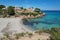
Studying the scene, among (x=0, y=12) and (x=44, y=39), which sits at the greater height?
(x=44, y=39)

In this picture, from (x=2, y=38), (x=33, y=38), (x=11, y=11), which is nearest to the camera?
(x=2, y=38)

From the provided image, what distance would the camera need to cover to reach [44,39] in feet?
47.6

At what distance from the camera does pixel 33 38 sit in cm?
1507

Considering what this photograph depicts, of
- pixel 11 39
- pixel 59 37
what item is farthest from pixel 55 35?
pixel 11 39

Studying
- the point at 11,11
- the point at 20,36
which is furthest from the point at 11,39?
the point at 11,11

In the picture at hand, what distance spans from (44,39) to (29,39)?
4.06 feet

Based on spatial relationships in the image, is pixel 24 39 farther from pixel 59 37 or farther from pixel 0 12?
pixel 0 12

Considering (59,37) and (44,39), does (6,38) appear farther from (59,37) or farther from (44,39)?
(59,37)

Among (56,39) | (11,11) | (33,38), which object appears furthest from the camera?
(11,11)

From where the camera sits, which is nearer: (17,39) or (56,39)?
(56,39)

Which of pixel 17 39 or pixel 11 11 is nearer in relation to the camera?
pixel 17 39

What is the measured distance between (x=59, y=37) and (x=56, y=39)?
12.7 inches

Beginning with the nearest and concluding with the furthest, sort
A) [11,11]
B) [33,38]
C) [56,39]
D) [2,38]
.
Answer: [56,39]
[2,38]
[33,38]
[11,11]

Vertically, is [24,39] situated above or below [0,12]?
above
